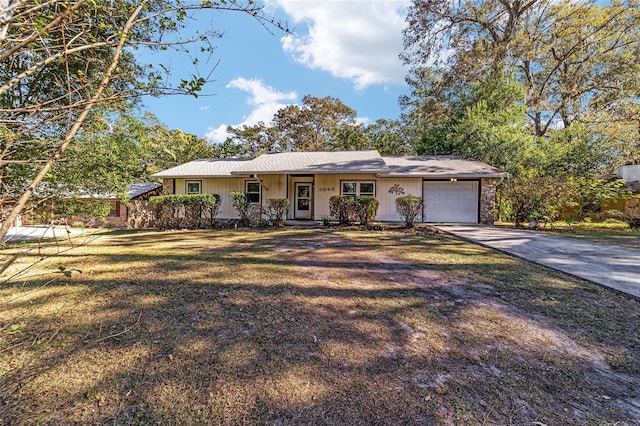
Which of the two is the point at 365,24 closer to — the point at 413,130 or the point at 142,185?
the point at 413,130

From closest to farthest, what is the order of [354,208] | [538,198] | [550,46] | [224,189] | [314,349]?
[314,349], [354,208], [538,198], [224,189], [550,46]

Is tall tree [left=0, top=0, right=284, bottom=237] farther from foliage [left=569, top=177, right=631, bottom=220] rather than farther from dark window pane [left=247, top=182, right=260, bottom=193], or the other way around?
foliage [left=569, top=177, right=631, bottom=220]

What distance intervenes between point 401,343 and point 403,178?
11.8 m

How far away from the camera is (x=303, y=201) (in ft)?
47.6

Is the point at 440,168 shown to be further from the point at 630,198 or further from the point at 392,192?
the point at 630,198

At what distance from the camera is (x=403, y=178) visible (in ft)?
44.5

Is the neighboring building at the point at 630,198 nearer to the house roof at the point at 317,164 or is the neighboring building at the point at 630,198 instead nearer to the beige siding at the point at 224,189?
the house roof at the point at 317,164

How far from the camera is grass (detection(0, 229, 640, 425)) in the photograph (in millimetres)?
1859

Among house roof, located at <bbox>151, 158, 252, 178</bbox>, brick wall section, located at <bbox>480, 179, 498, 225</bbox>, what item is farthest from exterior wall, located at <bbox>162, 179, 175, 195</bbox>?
brick wall section, located at <bbox>480, 179, 498, 225</bbox>

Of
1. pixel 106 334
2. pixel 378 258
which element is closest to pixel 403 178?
pixel 378 258

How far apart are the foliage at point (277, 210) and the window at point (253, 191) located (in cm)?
276

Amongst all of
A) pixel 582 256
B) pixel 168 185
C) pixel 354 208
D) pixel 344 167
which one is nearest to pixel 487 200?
pixel 354 208

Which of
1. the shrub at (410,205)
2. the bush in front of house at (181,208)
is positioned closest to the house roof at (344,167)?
the shrub at (410,205)

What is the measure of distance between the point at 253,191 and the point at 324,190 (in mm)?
3714
